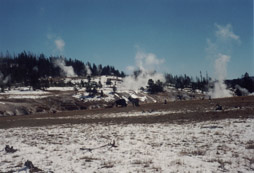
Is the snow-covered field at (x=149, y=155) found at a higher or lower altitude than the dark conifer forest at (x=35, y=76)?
lower

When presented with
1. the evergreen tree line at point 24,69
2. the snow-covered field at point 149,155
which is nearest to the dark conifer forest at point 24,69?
the evergreen tree line at point 24,69

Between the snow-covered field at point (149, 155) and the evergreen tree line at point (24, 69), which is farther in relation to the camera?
the evergreen tree line at point (24, 69)

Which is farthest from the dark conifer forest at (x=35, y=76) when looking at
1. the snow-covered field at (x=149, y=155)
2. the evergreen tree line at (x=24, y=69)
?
the snow-covered field at (x=149, y=155)

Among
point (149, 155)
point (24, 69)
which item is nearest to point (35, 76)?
point (24, 69)

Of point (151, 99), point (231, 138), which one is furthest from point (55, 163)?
point (151, 99)

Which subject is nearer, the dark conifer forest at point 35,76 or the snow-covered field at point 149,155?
the snow-covered field at point 149,155

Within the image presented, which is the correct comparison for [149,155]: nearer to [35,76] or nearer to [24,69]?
[35,76]

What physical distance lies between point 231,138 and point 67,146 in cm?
1209

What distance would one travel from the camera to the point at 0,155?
44.3 feet

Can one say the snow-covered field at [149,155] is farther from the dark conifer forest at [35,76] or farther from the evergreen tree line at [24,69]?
the evergreen tree line at [24,69]

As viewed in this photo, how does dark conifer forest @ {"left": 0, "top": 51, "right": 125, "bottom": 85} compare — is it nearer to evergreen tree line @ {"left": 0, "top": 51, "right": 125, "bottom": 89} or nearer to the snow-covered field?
evergreen tree line @ {"left": 0, "top": 51, "right": 125, "bottom": 89}

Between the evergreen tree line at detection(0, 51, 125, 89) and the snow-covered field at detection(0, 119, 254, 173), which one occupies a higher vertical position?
the evergreen tree line at detection(0, 51, 125, 89)

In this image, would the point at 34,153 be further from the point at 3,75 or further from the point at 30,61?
the point at 30,61

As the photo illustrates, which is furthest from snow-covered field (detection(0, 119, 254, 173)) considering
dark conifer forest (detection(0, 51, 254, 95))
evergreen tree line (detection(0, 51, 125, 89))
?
evergreen tree line (detection(0, 51, 125, 89))
